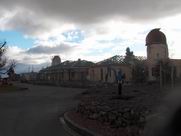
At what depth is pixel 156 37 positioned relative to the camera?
2689 inches

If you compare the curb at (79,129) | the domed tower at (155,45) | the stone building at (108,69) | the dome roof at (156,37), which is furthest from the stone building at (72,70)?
the curb at (79,129)

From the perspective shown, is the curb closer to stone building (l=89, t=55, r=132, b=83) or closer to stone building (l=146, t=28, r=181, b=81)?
stone building (l=146, t=28, r=181, b=81)

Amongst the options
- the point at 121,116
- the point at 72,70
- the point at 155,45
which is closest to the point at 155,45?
the point at 155,45

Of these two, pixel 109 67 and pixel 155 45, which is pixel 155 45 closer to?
pixel 155 45

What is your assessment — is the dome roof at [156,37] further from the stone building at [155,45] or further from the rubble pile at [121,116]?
the rubble pile at [121,116]

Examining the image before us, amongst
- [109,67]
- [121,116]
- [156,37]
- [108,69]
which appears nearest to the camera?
[121,116]

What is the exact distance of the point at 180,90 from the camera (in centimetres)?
359

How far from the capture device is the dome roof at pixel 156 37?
68.3 metres

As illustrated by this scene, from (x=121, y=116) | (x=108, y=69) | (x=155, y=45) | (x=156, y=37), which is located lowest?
(x=121, y=116)

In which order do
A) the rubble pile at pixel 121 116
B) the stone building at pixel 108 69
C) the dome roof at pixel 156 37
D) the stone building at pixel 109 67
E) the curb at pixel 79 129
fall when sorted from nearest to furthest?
the rubble pile at pixel 121 116 → the curb at pixel 79 129 → the stone building at pixel 109 67 → the dome roof at pixel 156 37 → the stone building at pixel 108 69

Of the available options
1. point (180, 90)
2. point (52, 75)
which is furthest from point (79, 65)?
point (180, 90)

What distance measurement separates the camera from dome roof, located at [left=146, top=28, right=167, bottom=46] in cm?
6831

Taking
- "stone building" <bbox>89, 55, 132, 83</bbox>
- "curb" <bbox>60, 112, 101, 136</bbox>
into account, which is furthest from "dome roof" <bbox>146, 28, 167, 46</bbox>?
"curb" <bbox>60, 112, 101, 136</bbox>

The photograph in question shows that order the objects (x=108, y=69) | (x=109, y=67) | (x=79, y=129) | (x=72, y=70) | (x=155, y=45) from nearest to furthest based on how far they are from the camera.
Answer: (x=79, y=129)
(x=155, y=45)
(x=108, y=69)
(x=109, y=67)
(x=72, y=70)
